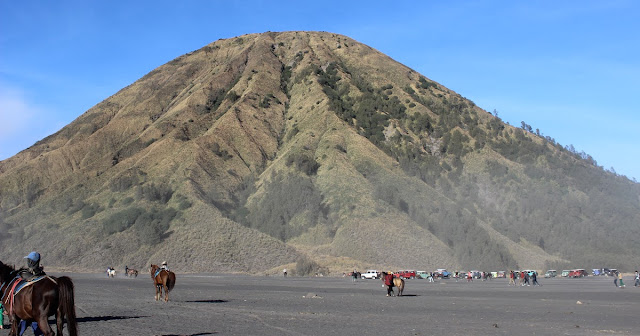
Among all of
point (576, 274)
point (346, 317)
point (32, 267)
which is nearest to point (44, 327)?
point (32, 267)

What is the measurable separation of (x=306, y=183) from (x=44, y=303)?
256 feet

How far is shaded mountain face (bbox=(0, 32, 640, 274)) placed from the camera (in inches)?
3002

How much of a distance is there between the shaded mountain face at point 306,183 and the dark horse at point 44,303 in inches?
2317

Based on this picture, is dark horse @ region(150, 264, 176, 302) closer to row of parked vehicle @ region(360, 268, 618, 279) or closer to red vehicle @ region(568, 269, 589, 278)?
row of parked vehicle @ region(360, 268, 618, 279)

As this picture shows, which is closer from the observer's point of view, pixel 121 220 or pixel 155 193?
pixel 121 220

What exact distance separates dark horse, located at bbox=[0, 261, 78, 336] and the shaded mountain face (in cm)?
5886

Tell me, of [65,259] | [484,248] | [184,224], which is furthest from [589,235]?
[65,259]

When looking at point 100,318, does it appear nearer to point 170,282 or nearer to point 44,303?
point 170,282

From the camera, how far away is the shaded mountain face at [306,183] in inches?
3002

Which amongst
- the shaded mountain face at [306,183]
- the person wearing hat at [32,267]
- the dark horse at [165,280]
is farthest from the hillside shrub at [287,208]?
the person wearing hat at [32,267]

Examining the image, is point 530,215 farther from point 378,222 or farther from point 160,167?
point 160,167

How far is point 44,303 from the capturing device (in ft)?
36.1

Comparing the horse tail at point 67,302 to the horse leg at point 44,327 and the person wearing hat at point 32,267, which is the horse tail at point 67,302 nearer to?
the horse leg at point 44,327

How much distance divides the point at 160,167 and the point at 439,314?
76302 mm
